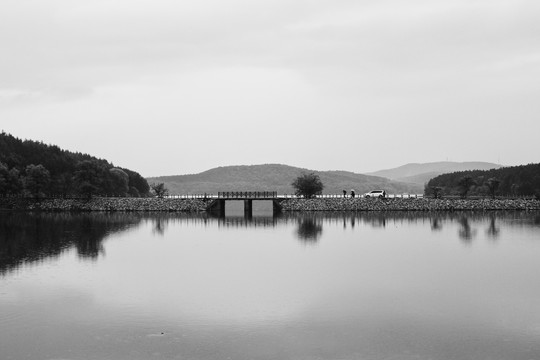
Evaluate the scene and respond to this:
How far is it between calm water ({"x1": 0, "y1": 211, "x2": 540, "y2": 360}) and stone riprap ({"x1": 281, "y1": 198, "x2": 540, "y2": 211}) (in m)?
47.8

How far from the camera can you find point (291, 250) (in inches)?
2096

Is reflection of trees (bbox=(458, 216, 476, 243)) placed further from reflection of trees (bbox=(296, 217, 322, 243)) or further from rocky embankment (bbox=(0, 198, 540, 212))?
rocky embankment (bbox=(0, 198, 540, 212))

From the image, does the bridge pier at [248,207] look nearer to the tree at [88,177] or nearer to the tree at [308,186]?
the tree at [308,186]

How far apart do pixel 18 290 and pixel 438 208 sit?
297ft

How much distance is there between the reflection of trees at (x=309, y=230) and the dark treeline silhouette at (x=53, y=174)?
173 ft

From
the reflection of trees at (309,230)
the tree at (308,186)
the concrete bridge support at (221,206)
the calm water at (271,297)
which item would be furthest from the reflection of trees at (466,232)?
the tree at (308,186)

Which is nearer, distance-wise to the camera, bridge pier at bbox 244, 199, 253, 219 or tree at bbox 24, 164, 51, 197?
bridge pier at bbox 244, 199, 253, 219

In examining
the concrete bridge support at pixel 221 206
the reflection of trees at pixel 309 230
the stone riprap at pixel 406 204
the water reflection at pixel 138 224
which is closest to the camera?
the water reflection at pixel 138 224

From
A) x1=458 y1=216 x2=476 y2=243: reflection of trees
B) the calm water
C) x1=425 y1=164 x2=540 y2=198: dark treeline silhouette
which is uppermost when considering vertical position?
x1=425 y1=164 x2=540 y2=198: dark treeline silhouette

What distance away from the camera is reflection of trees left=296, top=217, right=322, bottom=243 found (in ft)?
208

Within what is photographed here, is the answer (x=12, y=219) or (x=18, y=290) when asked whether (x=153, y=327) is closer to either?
(x=18, y=290)

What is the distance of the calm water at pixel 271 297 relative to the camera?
24.1 metres

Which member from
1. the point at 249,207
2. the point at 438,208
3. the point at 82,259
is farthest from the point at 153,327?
the point at 438,208

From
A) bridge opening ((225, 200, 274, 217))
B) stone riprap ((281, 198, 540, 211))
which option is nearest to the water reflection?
stone riprap ((281, 198, 540, 211))
